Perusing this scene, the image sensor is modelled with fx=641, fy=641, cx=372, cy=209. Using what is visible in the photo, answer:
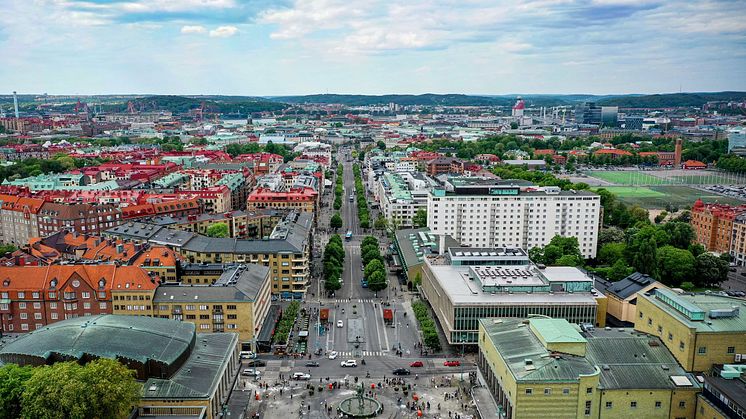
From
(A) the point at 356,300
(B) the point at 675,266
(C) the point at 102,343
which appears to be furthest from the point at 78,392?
(B) the point at 675,266

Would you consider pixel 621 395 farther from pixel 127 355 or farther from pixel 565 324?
pixel 127 355

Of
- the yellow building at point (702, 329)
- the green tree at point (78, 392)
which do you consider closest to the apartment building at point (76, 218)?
the green tree at point (78, 392)

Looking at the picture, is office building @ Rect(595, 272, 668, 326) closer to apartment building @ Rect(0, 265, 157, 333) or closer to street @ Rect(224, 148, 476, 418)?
street @ Rect(224, 148, 476, 418)

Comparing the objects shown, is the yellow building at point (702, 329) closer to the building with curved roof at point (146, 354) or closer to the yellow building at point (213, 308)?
the building with curved roof at point (146, 354)

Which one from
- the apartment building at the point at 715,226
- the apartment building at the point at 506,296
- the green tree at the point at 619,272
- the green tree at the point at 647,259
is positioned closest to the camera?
the apartment building at the point at 506,296

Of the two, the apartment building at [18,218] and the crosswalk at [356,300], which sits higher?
the apartment building at [18,218]

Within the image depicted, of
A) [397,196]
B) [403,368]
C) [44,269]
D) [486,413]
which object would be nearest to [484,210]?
[397,196]

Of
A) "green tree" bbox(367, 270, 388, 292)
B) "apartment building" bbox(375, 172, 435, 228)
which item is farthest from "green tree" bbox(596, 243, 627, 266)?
"green tree" bbox(367, 270, 388, 292)
